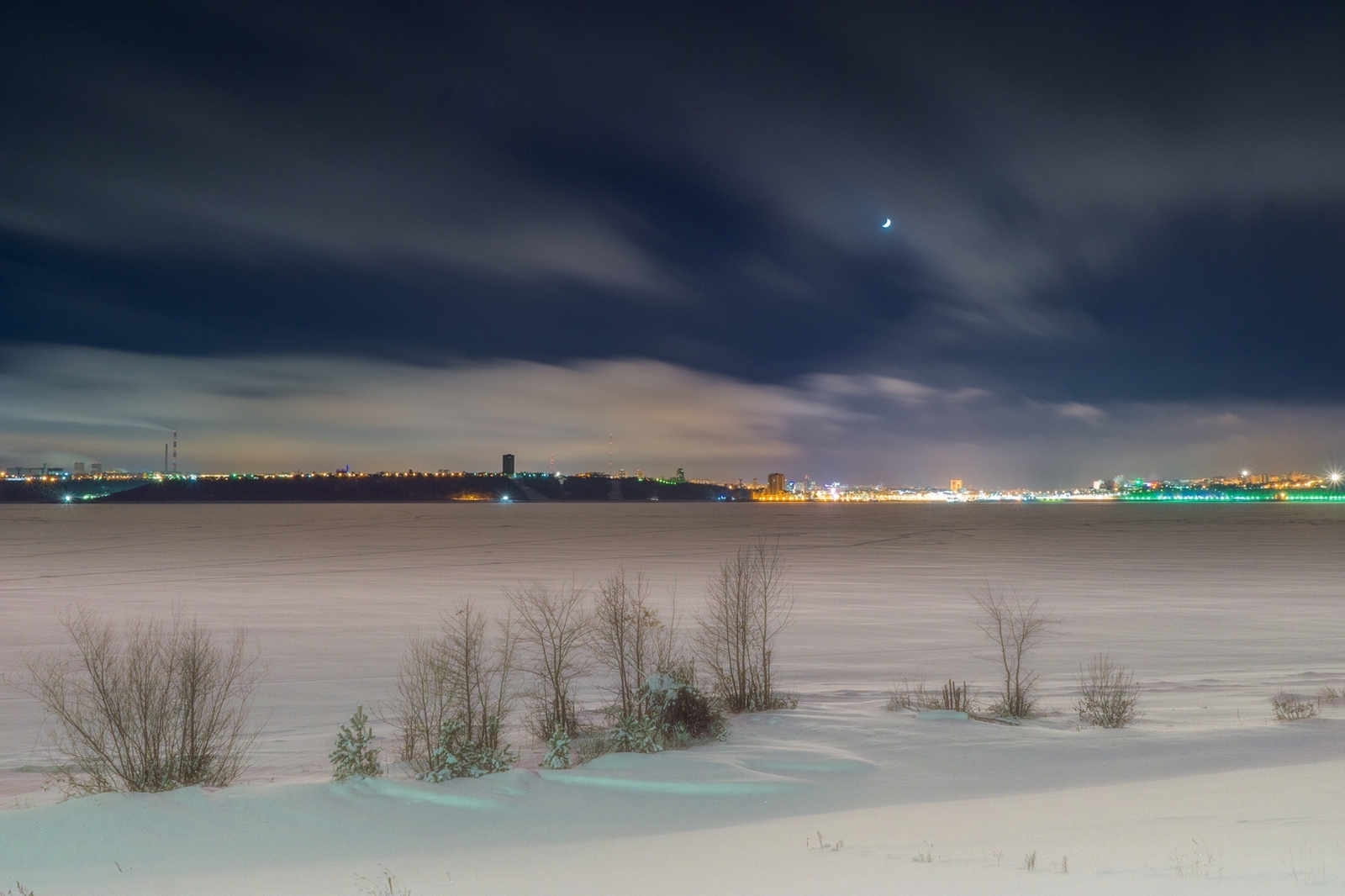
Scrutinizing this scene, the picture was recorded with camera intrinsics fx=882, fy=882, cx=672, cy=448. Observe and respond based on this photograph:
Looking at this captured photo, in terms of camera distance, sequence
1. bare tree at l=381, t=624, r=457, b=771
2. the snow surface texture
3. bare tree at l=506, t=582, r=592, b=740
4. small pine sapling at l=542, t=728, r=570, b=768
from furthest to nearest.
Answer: bare tree at l=506, t=582, r=592, b=740, bare tree at l=381, t=624, r=457, b=771, small pine sapling at l=542, t=728, r=570, b=768, the snow surface texture

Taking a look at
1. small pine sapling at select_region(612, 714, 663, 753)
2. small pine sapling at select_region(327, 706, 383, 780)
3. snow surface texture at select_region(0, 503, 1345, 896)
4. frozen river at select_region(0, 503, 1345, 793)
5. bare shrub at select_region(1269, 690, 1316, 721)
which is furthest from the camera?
frozen river at select_region(0, 503, 1345, 793)

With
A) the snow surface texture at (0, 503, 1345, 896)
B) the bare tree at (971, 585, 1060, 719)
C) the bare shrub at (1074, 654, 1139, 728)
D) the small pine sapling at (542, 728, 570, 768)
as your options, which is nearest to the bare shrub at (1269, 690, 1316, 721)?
the snow surface texture at (0, 503, 1345, 896)

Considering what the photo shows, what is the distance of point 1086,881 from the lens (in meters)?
6.79

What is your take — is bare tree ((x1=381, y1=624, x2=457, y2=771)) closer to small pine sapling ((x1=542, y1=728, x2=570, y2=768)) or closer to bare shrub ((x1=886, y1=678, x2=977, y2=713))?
small pine sapling ((x1=542, y1=728, x2=570, y2=768))

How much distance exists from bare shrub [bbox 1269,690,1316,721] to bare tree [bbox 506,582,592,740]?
1041cm

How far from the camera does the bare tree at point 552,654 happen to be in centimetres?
1267

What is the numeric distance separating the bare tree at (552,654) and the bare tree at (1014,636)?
252 inches

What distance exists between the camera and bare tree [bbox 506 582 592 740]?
12.7m

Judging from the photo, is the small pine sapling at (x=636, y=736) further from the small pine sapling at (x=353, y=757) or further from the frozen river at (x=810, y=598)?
the frozen river at (x=810, y=598)

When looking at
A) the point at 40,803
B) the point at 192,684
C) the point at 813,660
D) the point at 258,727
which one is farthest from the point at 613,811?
the point at 813,660

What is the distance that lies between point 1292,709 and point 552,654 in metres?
13.5

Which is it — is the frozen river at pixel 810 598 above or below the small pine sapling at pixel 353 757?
below

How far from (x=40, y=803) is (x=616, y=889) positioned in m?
7.29

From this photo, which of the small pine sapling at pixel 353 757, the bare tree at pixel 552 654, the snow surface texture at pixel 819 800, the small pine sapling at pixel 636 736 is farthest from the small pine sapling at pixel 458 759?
the small pine sapling at pixel 636 736
